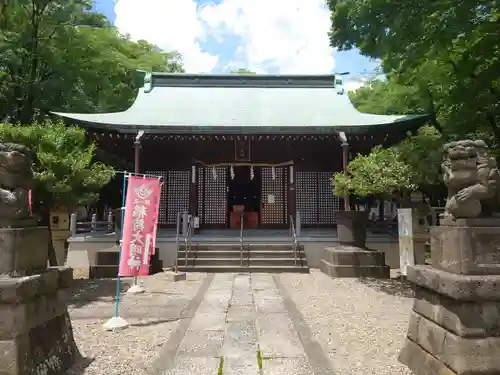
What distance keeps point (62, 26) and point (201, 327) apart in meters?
14.5

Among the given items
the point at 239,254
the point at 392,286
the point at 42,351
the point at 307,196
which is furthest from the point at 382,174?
the point at 42,351

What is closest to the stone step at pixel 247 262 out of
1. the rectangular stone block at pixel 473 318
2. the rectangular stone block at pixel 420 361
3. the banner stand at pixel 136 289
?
the banner stand at pixel 136 289

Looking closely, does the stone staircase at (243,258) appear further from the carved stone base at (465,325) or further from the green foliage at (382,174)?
the carved stone base at (465,325)

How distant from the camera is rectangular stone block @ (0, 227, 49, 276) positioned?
3504 mm

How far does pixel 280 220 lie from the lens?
51.4 ft

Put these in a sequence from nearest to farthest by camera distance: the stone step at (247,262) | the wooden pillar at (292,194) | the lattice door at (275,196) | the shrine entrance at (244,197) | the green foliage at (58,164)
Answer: the green foliage at (58,164)
the stone step at (247,262)
the wooden pillar at (292,194)
the lattice door at (275,196)
the shrine entrance at (244,197)

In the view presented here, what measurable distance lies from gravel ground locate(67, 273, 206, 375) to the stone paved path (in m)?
0.26

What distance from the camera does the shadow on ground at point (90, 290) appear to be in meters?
7.84

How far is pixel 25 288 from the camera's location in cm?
339

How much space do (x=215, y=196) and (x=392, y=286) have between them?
803 cm

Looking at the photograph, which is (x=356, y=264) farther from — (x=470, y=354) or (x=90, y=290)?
(x=470, y=354)

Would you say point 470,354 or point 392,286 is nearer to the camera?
point 470,354

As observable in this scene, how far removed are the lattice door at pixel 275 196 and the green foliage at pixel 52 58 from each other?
28.2 feet

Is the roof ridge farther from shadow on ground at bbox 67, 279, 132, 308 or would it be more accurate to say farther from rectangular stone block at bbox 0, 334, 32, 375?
rectangular stone block at bbox 0, 334, 32, 375
